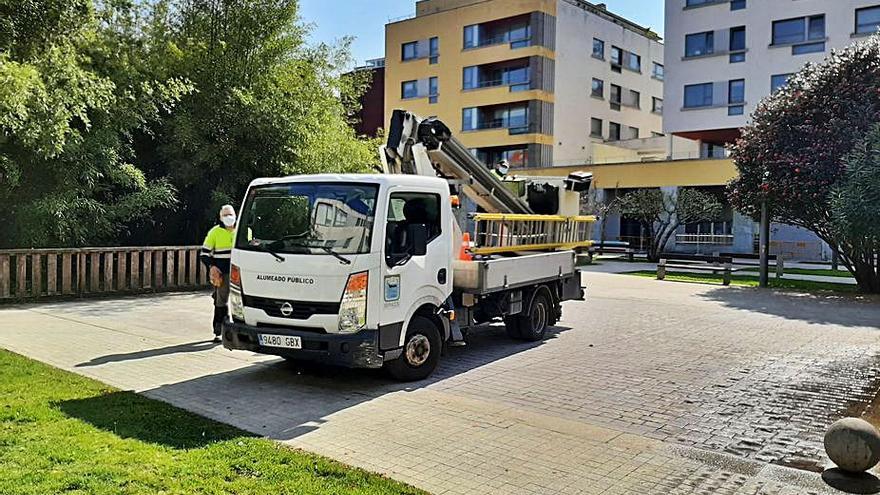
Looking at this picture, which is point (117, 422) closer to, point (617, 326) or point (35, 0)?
point (617, 326)

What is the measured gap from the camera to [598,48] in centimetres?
4944

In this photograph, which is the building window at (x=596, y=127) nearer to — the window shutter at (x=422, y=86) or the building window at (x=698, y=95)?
the building window at (x=698, y=95)

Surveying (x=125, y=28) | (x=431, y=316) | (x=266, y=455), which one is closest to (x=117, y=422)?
(x=266, y=455)

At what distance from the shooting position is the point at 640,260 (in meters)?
34.0

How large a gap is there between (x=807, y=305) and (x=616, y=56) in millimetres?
37630

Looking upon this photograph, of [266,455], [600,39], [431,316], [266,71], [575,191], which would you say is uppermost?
[600,39]

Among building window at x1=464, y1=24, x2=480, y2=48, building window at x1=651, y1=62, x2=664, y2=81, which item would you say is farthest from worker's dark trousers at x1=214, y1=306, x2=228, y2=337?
building window at x1=651, y1=62, x2=664, y2=81

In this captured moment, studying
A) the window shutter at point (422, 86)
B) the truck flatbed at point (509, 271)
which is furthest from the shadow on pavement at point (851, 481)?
the window shutter at point (422, 86)

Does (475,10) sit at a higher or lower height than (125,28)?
higher

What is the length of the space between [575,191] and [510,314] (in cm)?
343

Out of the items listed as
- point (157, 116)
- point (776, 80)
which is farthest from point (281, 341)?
point (776, 80)

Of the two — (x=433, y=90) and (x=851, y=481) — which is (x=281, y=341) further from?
(x=433, y=90)

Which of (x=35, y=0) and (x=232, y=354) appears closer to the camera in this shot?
(x=232, y=354)

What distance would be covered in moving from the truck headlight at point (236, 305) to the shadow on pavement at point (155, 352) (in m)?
2.06
